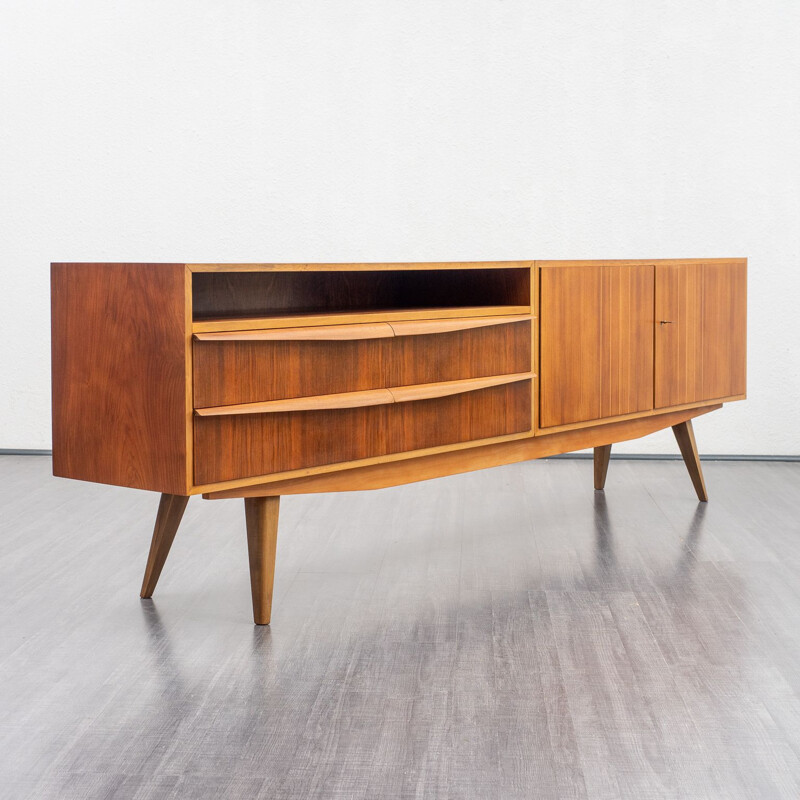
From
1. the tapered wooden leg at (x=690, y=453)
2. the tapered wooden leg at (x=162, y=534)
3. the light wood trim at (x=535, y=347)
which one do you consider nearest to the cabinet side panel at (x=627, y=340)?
the light wood trim at (x=535, y=347)

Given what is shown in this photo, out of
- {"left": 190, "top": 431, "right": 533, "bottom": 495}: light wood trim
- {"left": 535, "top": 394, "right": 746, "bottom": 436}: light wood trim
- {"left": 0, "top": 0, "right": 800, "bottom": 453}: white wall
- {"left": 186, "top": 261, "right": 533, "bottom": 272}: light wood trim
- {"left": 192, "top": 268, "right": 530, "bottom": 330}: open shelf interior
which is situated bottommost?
{"left": 190, "top": 431, "right": 533, "bottom": 495}: light wood trim

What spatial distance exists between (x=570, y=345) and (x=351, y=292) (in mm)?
634

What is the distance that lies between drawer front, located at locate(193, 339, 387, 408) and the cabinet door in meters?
0.56

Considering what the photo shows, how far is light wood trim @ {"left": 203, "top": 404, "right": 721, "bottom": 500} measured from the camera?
2.07 meters

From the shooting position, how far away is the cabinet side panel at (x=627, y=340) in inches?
105

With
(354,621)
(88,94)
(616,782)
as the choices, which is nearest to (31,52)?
(88,94)

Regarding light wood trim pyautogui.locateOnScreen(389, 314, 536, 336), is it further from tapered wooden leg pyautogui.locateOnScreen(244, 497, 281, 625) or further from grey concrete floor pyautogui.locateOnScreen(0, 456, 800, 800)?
grey concrete floor pyautogui.locateOnScreen(0, 456, 800, 800)

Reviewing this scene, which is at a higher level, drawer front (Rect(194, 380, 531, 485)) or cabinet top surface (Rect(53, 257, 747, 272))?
cabinet top surface (Rect(53, 257, 747, 272))

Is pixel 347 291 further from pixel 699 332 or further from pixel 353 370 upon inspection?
pixel 699 332

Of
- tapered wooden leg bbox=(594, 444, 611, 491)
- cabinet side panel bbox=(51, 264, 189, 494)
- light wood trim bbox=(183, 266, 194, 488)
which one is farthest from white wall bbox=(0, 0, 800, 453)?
light wood trim bbox=(183, 266, 194, 488)

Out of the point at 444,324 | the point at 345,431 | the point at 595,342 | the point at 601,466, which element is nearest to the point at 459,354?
the point at 444,324

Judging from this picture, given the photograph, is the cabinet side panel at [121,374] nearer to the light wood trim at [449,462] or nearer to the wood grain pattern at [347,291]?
the light wood trim at [449,462]

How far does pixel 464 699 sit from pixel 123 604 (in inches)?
36.2

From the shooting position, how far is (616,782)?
1426 mm
